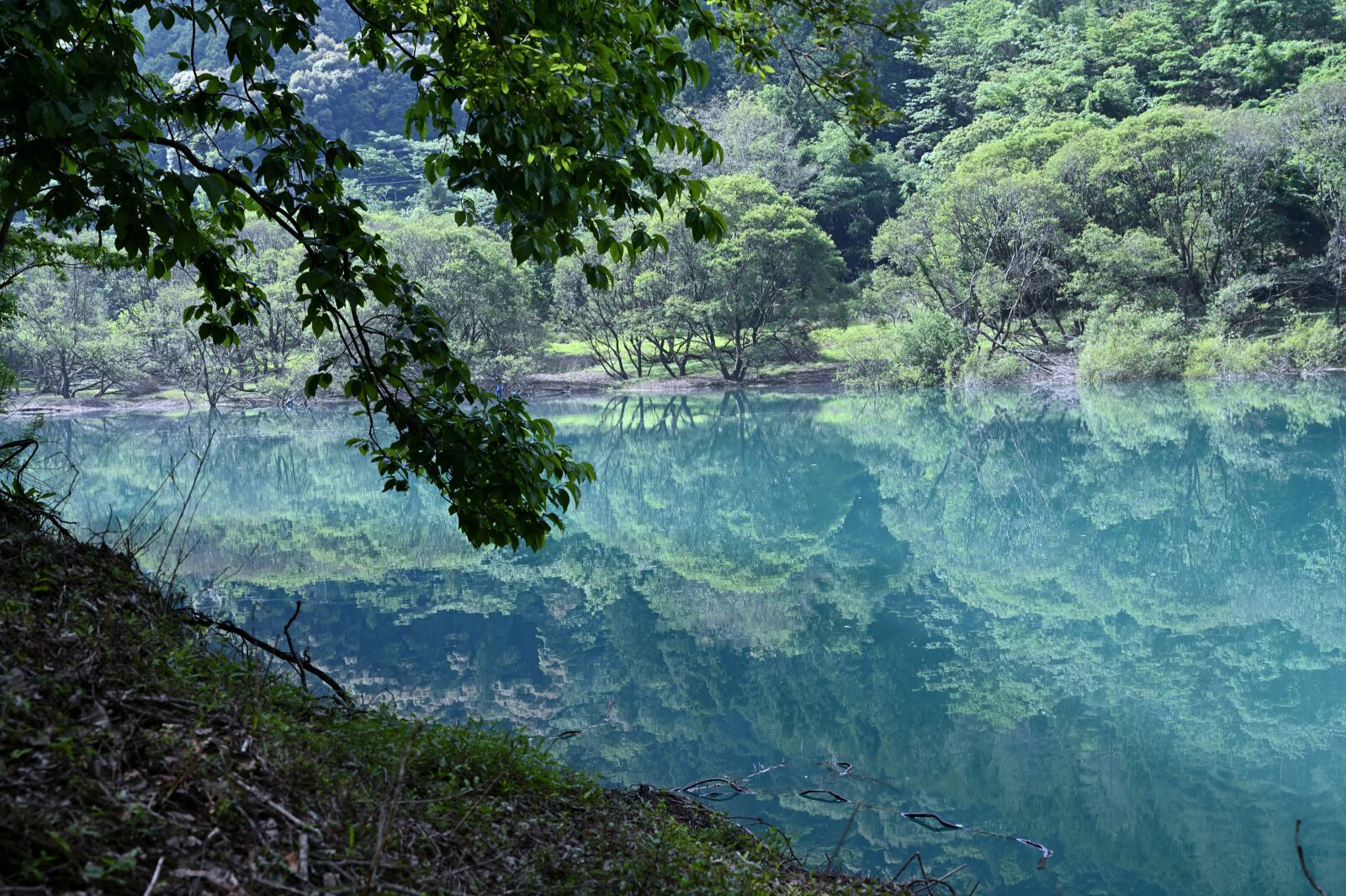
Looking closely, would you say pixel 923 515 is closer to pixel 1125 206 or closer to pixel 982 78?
pixel 1125 206

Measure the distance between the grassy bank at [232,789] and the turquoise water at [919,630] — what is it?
83.3 inches

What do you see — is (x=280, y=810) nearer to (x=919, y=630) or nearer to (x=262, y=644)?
(x=262, y=644)

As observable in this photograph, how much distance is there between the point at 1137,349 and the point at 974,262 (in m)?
6.71

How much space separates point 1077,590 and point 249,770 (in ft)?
33.1

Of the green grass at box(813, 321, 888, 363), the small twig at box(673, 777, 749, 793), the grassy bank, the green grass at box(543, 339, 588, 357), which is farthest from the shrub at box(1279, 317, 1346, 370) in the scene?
the grassy bank

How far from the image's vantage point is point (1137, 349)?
104 ft

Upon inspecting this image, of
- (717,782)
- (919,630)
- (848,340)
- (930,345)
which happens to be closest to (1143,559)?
(919,630)

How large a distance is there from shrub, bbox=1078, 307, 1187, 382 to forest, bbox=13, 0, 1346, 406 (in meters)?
0.09

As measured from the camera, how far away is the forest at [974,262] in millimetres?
32938

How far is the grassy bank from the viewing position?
7.22 ft

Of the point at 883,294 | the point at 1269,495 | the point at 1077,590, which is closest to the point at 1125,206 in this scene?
the point at 883,294

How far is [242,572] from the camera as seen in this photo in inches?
493

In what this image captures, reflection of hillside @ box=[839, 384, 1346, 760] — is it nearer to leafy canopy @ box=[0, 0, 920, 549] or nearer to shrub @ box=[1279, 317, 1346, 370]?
leafy canopy @ box=[0, 0, 920, 549]

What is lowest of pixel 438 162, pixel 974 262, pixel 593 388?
pixel 593 388
